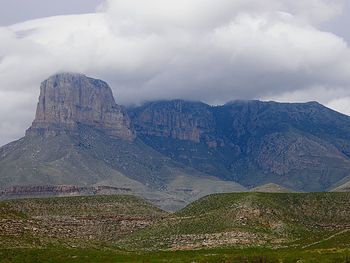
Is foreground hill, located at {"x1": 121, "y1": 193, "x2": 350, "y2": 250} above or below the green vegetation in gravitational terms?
above

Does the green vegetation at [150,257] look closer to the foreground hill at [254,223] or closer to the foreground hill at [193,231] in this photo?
the foreground hill at [193,231]

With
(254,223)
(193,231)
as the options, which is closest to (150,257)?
(193,231)

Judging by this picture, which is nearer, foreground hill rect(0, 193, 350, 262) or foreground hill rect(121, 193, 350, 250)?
foreground hill rect(0, 193, 350, 262)

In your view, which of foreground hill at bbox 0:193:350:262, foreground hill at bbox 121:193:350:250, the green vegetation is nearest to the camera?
the green vegetation

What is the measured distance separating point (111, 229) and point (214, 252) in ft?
198

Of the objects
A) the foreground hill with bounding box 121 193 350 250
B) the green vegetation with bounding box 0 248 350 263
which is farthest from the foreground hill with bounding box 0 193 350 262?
the green vegetation with bounding box 0 248 350 263

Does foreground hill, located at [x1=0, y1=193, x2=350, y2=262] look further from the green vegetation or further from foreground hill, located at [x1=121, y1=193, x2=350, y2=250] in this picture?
the green vegetation

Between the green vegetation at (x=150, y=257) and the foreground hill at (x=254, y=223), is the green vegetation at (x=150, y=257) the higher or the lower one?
the lower one

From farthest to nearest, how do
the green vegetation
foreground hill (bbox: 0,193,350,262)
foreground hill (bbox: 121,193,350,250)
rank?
1. foreground hill (bbox: 121,193,350,250)
2. foreground hill (bbox: 0,193,350,262)
3. the green vegetation

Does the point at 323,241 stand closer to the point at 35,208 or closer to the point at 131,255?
the point at 131,255

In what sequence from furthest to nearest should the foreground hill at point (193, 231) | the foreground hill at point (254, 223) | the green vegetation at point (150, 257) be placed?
the foreground hill at point (254, 223) < the foreground hill at point (193, 231) < the green vegetation at point (150, 257)

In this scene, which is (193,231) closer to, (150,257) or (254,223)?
(254,223)

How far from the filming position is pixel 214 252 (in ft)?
438

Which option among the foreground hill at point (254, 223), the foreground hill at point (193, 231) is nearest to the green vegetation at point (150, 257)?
the foreground hill at point (193, 231)
